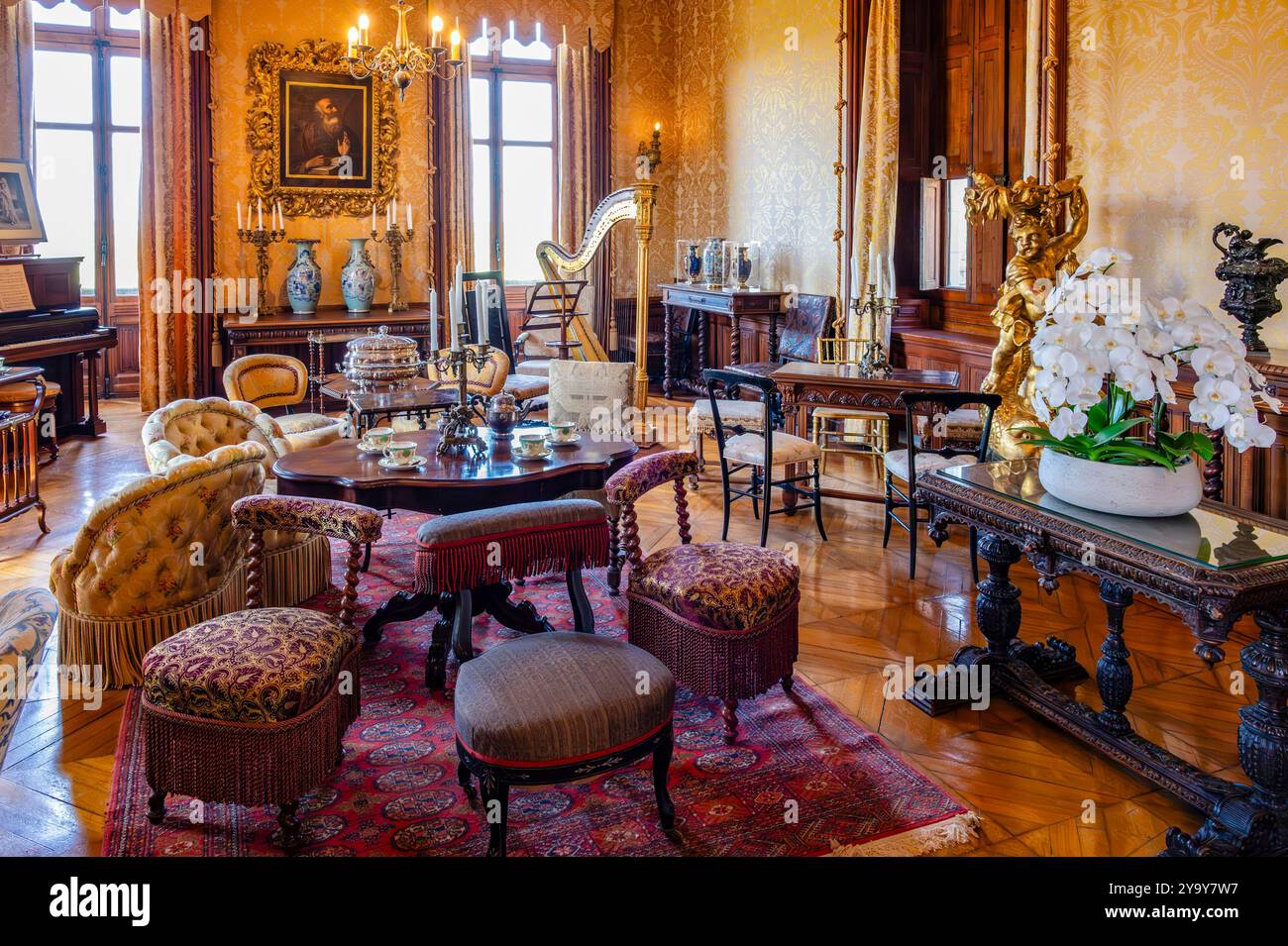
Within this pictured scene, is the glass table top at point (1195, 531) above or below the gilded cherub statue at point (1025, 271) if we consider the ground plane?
below

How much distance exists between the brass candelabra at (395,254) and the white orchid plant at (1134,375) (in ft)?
25.6

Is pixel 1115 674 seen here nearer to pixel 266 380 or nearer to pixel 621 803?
pixel 621 803

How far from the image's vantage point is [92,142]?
956 centimetres

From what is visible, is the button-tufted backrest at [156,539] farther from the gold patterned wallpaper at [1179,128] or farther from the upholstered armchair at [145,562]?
the gold patterned wallpaper at [1179,128]

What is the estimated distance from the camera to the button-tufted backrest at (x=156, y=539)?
342cm

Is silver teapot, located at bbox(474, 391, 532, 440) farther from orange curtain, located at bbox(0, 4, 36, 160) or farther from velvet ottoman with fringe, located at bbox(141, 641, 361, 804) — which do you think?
orange curtain, located at bbox(0, 4, 36, 160)

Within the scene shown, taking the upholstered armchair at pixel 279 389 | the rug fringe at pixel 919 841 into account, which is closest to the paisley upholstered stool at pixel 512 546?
the rug fringe at pixel 919 841

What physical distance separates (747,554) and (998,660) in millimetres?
905

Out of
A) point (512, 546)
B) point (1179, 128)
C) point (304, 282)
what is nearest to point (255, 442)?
point (512, 546)

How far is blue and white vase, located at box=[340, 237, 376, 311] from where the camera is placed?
9.48 metres

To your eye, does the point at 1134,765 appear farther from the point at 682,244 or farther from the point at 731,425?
the point at 682,244

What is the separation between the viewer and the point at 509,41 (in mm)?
10305

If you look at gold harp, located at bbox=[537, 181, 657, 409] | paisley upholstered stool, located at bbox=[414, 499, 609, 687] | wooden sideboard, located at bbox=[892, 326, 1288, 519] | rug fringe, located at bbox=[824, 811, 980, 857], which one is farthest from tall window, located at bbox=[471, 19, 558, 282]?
rug fringe, located at bbox=[824, 811, 980, 857]

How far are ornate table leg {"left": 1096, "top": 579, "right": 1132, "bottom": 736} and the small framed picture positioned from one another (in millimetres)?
7520
